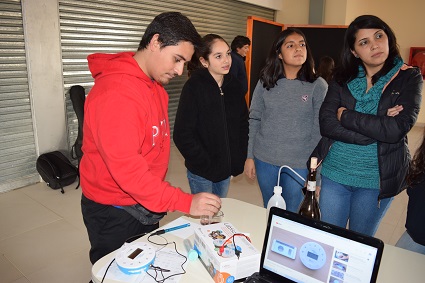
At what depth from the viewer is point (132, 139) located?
117cm

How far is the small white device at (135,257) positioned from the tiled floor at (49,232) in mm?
1275

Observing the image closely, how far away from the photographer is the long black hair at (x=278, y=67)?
2051 millimetres

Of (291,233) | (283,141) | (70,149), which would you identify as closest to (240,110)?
(283,141)

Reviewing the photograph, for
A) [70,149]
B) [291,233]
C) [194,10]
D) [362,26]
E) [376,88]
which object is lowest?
[70,149]

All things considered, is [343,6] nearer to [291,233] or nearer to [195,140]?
[195,140]

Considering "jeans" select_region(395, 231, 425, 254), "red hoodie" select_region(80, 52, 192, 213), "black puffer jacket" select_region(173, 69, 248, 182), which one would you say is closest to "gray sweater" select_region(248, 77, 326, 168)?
"black puffer jacket" select_region(173, 69, 248, 182)

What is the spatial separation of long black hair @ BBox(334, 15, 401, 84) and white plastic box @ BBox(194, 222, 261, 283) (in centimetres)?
104

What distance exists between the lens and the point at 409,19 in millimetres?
7434

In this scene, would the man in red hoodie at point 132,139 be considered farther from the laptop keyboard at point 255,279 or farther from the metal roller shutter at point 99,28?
the metal roller shutter at point 99,28

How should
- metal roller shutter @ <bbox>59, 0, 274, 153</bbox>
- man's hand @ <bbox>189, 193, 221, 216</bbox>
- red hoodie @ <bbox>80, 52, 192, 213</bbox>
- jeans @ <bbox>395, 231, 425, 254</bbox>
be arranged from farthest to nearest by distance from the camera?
metal roller shutter @ <bbox>59, 0, 274, 153</bbox>
jeans @ <bbox>395, 231, 425, 254</bbox>
man's hand @ <bbox>189, 193, 221, 216</bbox>
red hoodie @ <bbox>80, 52, 192, 213</bbox>

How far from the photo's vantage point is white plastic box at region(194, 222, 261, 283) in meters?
1.10

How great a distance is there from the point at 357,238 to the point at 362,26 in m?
1.16

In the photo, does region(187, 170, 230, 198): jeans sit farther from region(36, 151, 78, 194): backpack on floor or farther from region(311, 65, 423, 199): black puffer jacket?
region(36, 151, 78, 194): backpack on floor

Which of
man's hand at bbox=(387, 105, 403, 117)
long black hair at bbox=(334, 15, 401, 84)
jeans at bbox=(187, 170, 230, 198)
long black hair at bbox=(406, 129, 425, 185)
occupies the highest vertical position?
long black hair at bbox=(334, 15, 401, 84)
